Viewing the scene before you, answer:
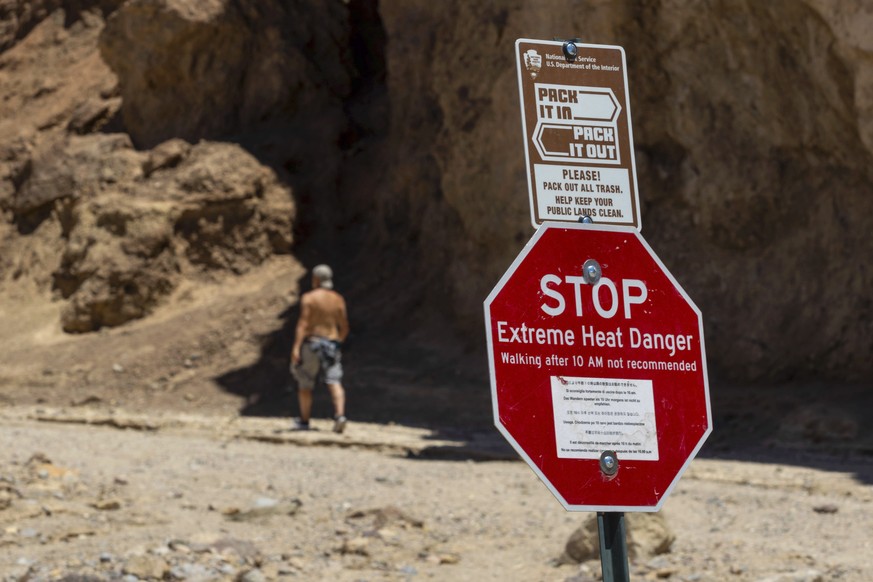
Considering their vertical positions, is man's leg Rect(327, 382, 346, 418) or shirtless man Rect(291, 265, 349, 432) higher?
shirtless man Rect(291, 265, 349, 432)

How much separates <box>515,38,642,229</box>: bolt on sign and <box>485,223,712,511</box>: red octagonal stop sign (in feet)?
0.19

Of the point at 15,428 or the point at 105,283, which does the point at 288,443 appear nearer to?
the point at 15,428

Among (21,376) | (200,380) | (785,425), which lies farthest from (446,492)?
(21,376)

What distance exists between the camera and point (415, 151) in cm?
1689

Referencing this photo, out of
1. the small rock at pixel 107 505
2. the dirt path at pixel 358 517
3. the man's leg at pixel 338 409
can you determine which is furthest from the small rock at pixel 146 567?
the man's leg at pixel 338 409

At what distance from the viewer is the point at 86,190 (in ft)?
59.6

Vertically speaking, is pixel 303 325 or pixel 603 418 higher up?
pixel 303 325

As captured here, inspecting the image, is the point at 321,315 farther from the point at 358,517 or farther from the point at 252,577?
the point at 252,577

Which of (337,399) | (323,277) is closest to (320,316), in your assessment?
(323,277)

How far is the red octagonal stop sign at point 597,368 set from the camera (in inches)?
109

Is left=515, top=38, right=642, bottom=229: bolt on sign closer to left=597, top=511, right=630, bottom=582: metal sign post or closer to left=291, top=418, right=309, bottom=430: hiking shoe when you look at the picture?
left=597, top=511, right=630, bottom=582: metal sign post

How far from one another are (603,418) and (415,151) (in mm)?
14234

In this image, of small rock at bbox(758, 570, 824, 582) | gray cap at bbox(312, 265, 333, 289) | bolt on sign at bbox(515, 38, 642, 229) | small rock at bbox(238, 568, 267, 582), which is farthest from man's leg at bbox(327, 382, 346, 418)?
bolt on sign at bbox(515, 38, 642, 229)

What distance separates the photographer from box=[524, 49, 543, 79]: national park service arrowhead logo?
294cm
